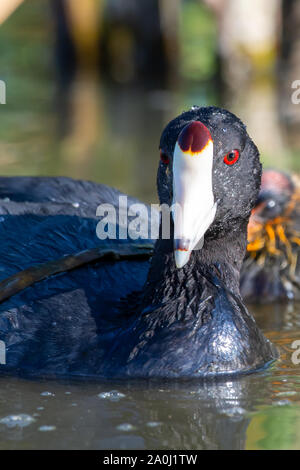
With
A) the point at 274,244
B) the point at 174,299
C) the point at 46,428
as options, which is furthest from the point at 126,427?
the point at 274,244

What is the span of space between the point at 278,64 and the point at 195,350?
10.2m

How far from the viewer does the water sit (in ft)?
12.0

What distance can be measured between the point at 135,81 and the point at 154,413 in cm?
1043

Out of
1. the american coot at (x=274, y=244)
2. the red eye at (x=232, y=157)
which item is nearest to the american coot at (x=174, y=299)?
the red eye at (x=232, y=157)

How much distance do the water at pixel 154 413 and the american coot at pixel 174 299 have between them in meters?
0.08

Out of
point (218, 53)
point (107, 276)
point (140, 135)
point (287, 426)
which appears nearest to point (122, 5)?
point (218, 53)

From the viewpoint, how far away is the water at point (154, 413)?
12.0 feet

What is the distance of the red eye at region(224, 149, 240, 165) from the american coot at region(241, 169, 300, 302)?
2050 mm

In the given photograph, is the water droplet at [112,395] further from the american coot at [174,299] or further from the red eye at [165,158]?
the red eye at [165,158]

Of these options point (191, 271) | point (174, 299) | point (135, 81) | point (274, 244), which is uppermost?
point (135, 81)

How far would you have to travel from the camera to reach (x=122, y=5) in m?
13.4

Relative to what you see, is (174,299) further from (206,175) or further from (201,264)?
(206,175)

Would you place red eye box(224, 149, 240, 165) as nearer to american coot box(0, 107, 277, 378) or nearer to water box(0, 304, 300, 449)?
american coot box(0, 107, 277, 378)

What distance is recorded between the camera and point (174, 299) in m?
4.23
